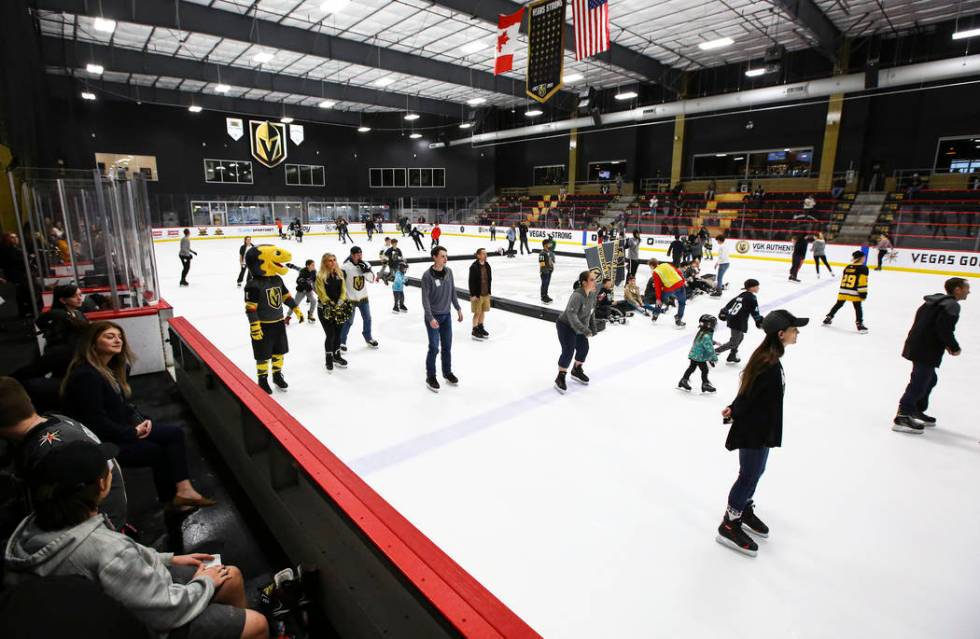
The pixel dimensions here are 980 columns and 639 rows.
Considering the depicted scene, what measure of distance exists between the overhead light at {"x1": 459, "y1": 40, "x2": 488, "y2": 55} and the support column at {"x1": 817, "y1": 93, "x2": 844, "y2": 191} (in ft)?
48.5

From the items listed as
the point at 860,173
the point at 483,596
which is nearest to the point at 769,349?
the point at 483,596

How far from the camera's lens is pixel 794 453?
13.8ft

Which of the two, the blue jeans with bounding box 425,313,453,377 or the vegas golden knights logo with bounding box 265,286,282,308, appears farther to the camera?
the blue jeans with bounding box 425,313,453,377

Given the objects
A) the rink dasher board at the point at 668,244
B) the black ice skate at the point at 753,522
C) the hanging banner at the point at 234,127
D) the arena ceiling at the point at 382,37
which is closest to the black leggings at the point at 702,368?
the black ice skate at the point at 753,522

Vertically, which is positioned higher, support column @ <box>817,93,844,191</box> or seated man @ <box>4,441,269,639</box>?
support column @ <box>817,93,844,191</box>

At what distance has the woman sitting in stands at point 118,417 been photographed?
8.95 ft

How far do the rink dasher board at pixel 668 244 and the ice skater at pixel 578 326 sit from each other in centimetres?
1019

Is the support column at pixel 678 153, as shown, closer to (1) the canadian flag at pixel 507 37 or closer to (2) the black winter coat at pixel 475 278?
(1) the canadian flag at pixel 507 37

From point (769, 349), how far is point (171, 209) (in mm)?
31154

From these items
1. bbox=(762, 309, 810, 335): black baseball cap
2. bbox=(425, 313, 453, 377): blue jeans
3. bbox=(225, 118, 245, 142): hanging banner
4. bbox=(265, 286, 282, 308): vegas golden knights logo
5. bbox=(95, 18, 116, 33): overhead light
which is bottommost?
bbox=(425, 313, 453, 377): blue jeans

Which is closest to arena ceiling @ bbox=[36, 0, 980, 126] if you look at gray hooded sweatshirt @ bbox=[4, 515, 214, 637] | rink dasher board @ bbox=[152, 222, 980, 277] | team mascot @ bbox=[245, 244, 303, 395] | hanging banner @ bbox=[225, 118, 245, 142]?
hanging banner @ bbox=[225, 118, 245, 142]

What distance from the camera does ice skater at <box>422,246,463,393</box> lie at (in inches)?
207

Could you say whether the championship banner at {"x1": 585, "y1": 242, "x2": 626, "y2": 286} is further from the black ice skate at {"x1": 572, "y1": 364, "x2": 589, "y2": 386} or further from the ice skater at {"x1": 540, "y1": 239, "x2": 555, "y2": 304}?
the black ice skate at {"x1": 572, "y1": 364, "x2": 589, "y2": 386}

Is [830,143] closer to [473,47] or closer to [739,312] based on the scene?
[473,47]
